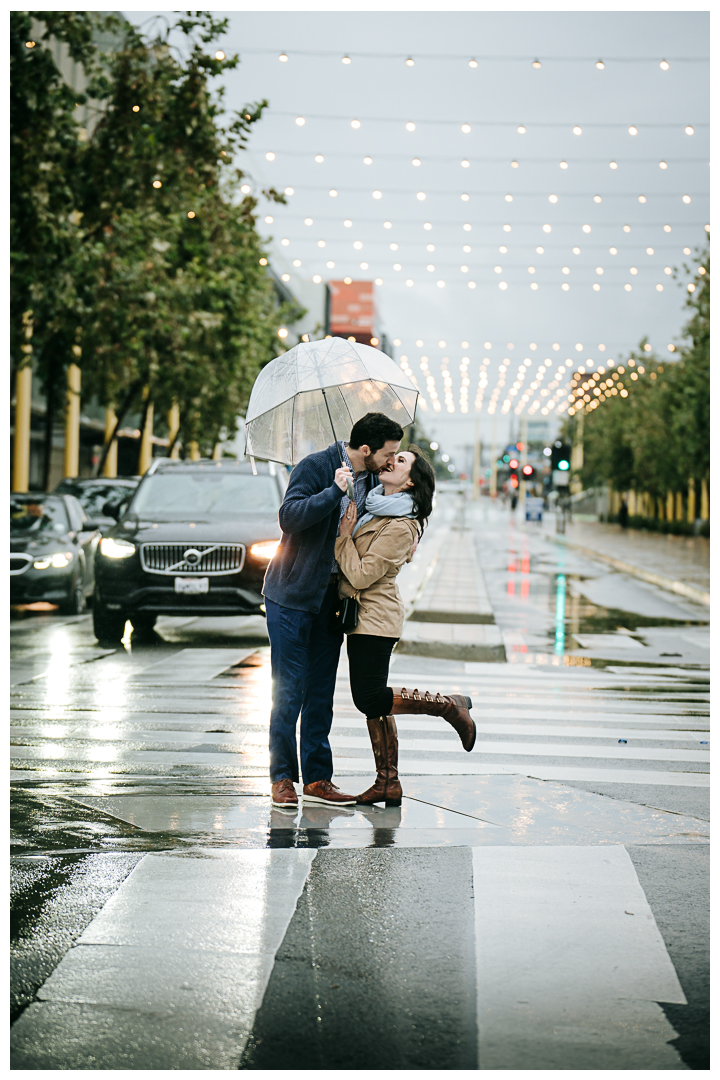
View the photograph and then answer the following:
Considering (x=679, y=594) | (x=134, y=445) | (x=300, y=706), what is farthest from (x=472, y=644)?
(x=134, y=445)

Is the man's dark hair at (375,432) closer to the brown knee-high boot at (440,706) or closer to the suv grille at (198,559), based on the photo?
the brown knee-high boot at (440,706)

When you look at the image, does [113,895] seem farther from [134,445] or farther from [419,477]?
[134,445]

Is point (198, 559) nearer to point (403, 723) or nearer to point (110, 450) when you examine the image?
point (403, 723)

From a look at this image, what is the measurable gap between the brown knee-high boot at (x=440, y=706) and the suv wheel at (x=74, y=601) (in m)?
11.0

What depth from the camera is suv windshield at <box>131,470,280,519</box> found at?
13.6m

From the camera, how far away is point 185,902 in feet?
14.7

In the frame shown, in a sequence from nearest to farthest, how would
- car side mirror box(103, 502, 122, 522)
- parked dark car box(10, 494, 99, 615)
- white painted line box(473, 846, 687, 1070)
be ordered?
1. white painted line box(473, 846, 687, 1070)
2. car side mirror box(103, 502, 122, 522)
3. parked dark car box(10, 494, 99, 615)

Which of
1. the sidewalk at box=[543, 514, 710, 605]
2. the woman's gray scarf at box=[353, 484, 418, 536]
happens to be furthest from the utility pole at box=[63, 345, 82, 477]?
the woman's gray scarf at box=[353, 484, 418, 536]

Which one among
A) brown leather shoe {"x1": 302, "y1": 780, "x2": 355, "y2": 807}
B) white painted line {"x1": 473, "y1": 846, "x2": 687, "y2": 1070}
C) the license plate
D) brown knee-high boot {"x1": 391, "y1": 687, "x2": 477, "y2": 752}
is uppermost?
Result: the license plate

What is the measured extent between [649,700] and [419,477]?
5599 mm

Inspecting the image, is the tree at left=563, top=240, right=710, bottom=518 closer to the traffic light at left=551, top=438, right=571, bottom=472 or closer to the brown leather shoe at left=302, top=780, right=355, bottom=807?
the traffic light at left=551, top=438, right=571, bottom=472

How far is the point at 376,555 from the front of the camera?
5.79 meters

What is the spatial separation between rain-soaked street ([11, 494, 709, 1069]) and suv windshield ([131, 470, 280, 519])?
4034 millimetres

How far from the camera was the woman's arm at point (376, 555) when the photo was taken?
578 cm
